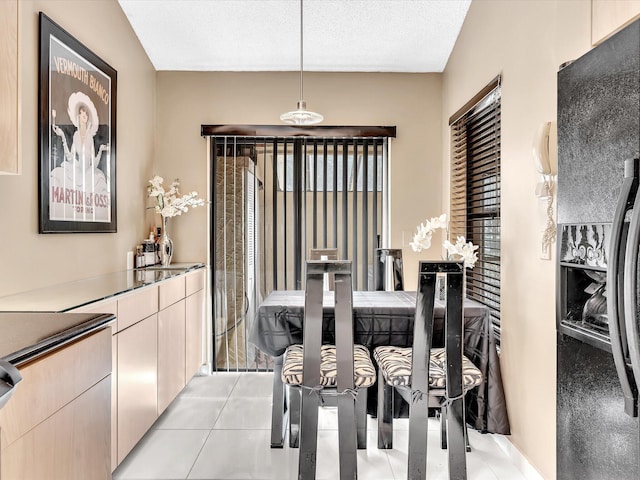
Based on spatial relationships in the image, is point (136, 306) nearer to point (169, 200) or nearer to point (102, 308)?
point (102, 308)

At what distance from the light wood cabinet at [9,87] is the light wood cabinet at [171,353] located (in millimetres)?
1353

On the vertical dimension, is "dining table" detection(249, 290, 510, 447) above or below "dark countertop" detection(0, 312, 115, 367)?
below

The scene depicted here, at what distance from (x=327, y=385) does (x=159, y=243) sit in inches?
87.0

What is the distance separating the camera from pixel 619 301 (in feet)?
3.41

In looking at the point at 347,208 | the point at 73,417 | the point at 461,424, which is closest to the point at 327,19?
the point at 347,208

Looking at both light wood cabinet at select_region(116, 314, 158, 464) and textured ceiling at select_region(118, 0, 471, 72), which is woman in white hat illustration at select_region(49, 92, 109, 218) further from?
textured ceiling at select_region(118, 0, 471, 72)

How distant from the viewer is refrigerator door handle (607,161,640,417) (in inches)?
40.6

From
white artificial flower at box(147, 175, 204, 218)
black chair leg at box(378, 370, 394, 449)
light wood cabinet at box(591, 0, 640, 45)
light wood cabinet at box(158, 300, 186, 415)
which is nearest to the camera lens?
light wood cabinet at box(591, 0, 640, 45)

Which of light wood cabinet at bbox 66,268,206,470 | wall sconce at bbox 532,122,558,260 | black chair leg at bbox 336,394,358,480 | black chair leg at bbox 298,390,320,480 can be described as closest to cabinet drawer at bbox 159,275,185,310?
light wood cabinet at bbox 66,268,206,470

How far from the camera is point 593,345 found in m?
1.23

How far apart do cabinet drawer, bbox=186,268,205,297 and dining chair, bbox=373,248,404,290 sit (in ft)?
4.72

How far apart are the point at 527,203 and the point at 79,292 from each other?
7.35 ft

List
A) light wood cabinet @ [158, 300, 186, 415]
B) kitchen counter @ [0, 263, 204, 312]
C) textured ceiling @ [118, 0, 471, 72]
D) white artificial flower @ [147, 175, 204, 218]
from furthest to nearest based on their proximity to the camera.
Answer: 1. white artificial flower @ [147, 175, 204, 218]
2. textured ceiling @ [118, 0, 471, 72]
3. light wood cabinet @ [158, 300, 186, 415]
4. kitchen counter @ [0, 263, 204, 312]

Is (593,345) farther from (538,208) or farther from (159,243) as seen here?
(159,243)
